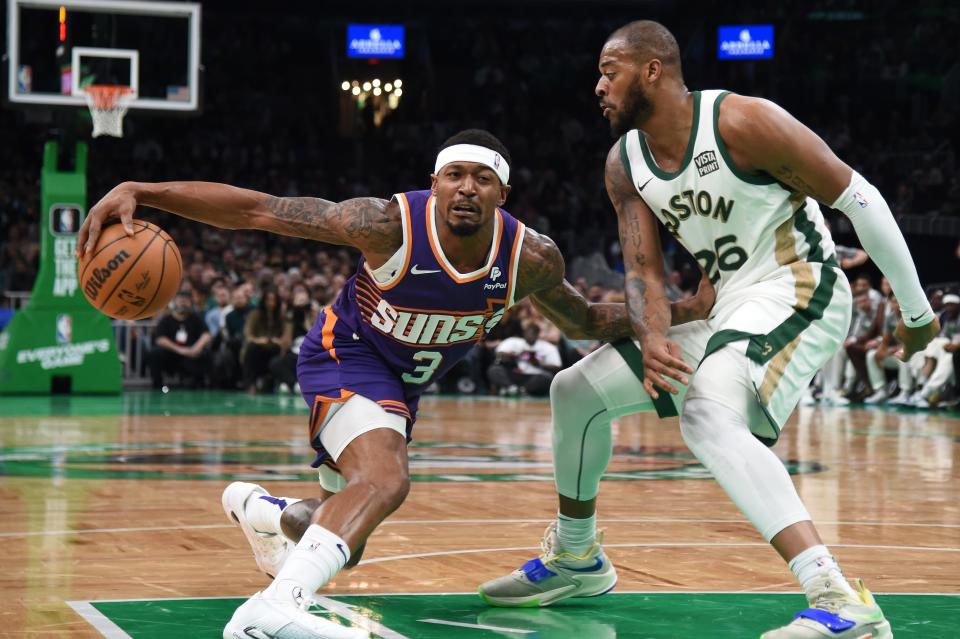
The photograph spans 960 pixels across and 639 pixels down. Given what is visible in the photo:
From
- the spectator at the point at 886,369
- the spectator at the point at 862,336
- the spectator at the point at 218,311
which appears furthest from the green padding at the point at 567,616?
the spectator at the point at 218,311

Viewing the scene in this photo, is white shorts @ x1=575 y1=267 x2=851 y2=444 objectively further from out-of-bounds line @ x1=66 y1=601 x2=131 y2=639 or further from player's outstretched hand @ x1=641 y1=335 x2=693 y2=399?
out-of-bounds line @ x1=66 y1=601 x2=131 y2=639

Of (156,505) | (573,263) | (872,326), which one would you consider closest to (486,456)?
(156,505)

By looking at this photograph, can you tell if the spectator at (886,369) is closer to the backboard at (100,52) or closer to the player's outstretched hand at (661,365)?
the backboard at (100,52)

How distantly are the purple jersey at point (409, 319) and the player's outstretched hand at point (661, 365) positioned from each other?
59 centimetres

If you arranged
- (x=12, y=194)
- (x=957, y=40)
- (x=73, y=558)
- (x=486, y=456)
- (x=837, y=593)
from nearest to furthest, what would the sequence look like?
(x=837, y=593) < (x=73, y=558) < (x=486, y=456) < (x=12, y=194) < (x=957, y=40)

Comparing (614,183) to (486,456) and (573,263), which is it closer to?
(486,456)

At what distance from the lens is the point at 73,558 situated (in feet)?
17.7

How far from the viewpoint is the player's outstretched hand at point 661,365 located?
14.1ft

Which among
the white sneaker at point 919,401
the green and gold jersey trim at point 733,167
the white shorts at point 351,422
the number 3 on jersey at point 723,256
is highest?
the green and gold jersey trim at point 733,167

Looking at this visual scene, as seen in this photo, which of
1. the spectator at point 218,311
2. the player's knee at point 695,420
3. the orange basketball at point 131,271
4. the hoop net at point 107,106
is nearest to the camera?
the player's knee at point 695,420

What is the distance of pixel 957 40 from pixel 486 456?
66.8ft

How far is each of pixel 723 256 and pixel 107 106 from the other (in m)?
11.9

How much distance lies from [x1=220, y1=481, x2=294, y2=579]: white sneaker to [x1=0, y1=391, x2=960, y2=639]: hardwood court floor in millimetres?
150

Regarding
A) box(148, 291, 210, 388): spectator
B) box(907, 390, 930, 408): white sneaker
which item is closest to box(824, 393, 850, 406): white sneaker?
box(907, 390, 930, 408): white sneaker
